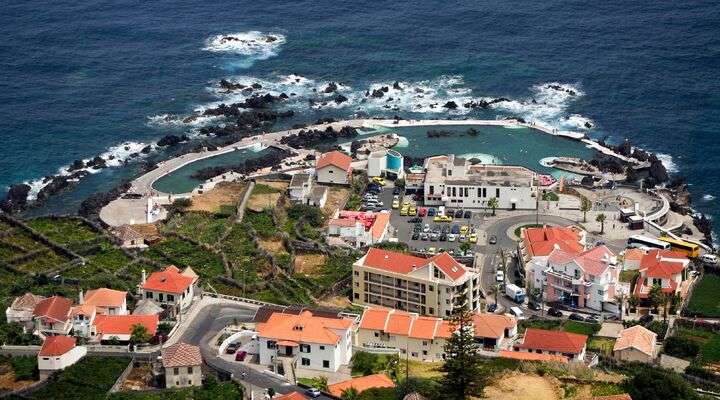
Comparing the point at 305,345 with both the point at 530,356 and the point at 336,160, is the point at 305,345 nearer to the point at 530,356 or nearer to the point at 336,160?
the point at 530,356

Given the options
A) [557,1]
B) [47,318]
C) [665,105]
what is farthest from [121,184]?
[557,1]

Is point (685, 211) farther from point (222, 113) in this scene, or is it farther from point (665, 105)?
point (222, 113)

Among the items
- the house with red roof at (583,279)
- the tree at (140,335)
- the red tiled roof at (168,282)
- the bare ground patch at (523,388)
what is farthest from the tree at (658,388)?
the red tiled roof at (168,282)

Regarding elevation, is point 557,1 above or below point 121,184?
above

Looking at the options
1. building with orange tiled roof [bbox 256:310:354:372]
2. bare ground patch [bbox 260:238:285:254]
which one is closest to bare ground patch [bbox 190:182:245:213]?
bare ground patch [bbox 260:238:285:254]

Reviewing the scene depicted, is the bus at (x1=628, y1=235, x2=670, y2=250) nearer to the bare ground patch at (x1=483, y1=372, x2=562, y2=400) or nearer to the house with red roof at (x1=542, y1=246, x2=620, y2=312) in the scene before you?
the house with red roof at (x1=542, y1=246, x2=620, y2=312)

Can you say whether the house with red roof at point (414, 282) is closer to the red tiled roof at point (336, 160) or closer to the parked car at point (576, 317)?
the parked car at point (576, 317)

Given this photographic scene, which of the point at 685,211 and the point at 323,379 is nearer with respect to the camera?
the point at 323,379
